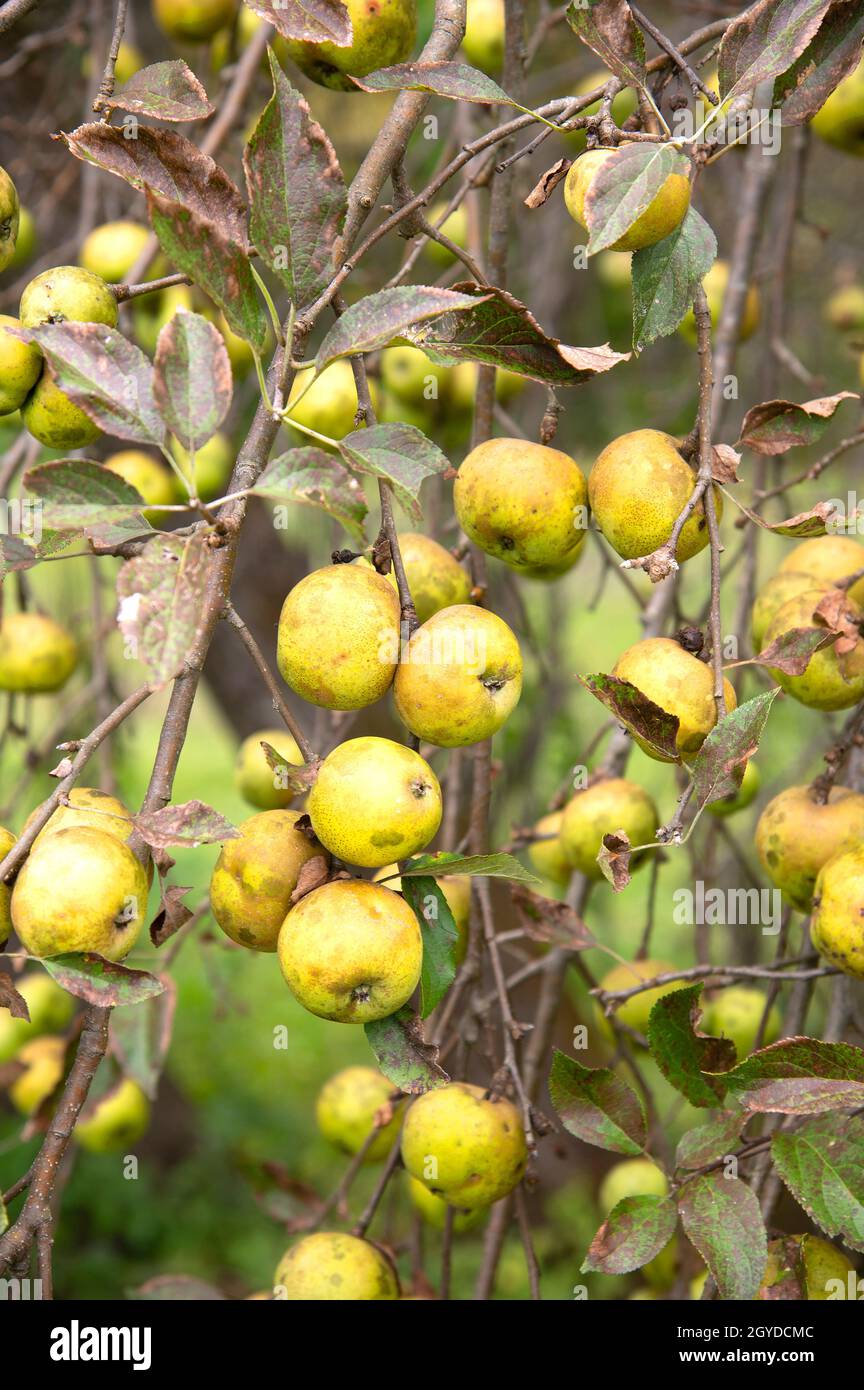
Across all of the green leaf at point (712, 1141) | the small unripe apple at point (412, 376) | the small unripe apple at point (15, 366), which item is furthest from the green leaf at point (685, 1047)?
the small unripe apple at point (412, 376)

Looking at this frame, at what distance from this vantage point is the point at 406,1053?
1.12 metres

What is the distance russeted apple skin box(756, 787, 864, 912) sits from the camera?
1.38m

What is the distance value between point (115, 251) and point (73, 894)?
134cm

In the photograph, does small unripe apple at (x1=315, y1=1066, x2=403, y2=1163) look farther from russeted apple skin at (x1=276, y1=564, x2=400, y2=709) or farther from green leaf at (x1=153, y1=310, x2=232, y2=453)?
green leaf at (x1=153, y1=310, x2=232, y2=453)

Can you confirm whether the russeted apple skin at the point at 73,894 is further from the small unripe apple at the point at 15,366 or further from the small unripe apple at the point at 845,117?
the small unripe apple at the point at 845,117

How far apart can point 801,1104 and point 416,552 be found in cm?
69

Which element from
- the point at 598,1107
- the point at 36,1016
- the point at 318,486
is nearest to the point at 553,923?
the point at 598,1107

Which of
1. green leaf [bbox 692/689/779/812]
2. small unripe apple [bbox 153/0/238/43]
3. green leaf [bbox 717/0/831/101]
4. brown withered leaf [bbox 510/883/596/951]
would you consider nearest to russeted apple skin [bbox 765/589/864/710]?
green leaf [bbox 692/689/779/812]

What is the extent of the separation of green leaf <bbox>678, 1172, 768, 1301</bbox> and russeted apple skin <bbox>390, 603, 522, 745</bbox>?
52 cm

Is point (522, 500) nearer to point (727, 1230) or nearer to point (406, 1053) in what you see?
point (406, 1053)

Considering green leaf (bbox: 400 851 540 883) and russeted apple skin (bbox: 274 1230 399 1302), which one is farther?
russeted apple skin (bbox: 274 1230 399 1302)

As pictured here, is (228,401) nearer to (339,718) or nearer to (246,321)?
(246,321)

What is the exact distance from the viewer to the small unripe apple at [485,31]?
2008mm

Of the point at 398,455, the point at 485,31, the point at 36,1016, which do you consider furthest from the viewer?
the point at 36,1016
